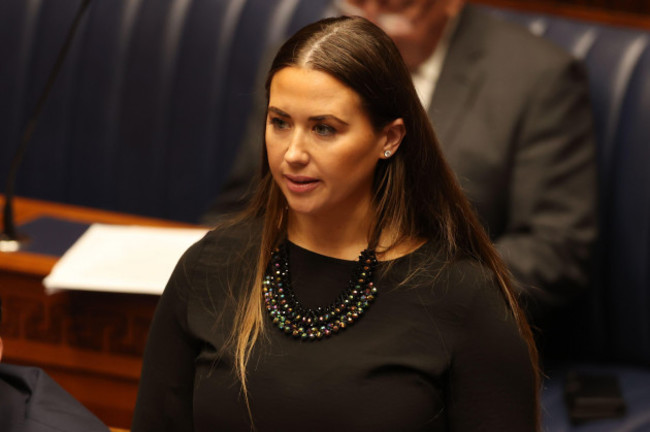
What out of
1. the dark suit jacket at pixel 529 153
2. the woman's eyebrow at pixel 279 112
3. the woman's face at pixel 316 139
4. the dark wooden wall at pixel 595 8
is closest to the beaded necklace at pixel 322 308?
the woman's face at pixel 316 139

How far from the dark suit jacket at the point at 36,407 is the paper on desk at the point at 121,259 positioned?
0.61 metres

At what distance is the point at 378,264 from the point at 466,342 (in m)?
0.15

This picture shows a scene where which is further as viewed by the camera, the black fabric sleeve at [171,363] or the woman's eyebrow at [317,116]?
the black fabric sleeve at [171,363]

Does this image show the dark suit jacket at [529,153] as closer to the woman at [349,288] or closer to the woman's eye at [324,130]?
the woman at [349,288]

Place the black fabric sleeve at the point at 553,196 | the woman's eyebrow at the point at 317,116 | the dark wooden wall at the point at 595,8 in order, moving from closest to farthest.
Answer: the woman's eyebrow at the point at 317,116 → the black fabric sleeve at the point at 553,196 → the dark wooden wall at the point at 595,8

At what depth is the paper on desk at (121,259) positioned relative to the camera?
1983mm

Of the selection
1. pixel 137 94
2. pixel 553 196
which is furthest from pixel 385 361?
pixel 137 94

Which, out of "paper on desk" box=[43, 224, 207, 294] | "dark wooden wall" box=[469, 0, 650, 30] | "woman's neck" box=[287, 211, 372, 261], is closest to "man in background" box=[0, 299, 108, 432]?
"woman's neck" box=[287, 211, 372, 261]

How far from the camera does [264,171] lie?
142 cm

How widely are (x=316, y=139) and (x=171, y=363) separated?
39 cm

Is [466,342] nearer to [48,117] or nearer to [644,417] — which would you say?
[644,417]

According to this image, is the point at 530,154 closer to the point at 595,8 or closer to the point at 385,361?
the point at 595,8

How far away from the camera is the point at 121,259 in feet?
6.97

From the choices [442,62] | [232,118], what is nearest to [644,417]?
[442,62]
